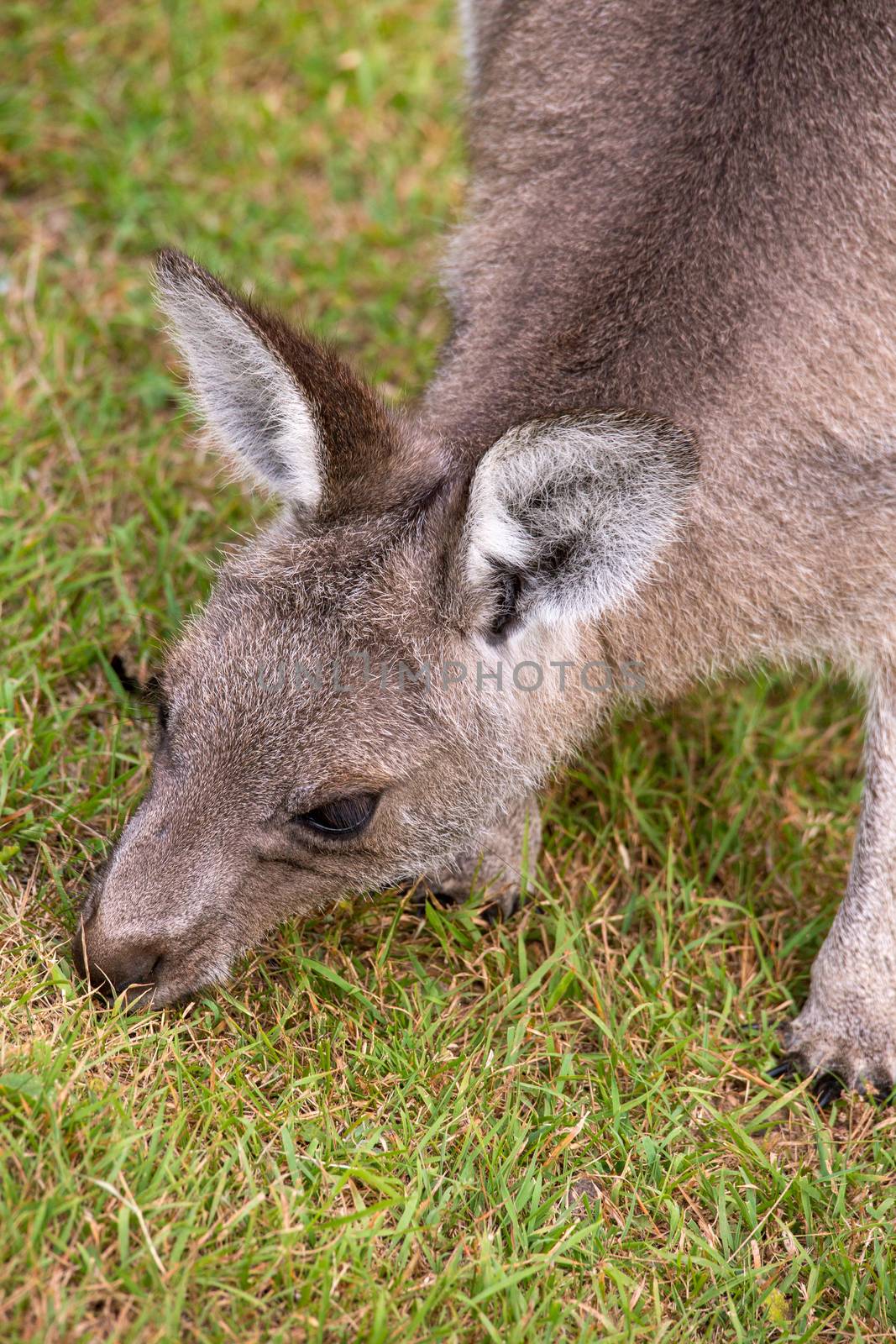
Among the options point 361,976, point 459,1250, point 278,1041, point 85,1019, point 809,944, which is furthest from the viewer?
point 809,944

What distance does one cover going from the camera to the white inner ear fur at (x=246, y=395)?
351 centimetres

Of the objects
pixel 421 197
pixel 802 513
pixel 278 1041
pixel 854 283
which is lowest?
pixel 278 1041

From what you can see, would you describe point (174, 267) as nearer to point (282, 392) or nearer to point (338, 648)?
point (282, 392)

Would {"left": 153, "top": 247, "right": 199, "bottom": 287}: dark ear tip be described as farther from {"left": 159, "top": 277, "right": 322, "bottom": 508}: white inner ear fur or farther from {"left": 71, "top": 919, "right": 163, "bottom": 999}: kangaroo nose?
{"left": 71, "top": 919, "right": 163, "bottom": 999}: kangaroo nose

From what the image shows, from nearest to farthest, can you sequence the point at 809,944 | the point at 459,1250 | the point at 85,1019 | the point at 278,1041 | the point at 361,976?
the point at 459,1250
the point at 85,1019
the point at 278,1041
the point at 361,976
the point at 809,944

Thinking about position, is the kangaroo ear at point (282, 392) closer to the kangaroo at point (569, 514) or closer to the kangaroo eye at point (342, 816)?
the kangaroo at point (569, 514)

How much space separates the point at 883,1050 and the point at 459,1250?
1.55 metres

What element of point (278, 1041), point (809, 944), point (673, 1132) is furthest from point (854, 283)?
point (278, 1041)

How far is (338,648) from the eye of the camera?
3.51 m

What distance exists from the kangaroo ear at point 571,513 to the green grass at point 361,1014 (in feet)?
3.60

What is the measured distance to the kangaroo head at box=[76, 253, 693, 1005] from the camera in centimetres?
343

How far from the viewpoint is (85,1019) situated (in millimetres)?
3416

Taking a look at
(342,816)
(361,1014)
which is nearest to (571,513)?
(342,816)

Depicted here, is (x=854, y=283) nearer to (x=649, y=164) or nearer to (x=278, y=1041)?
(x=649, y=164)
